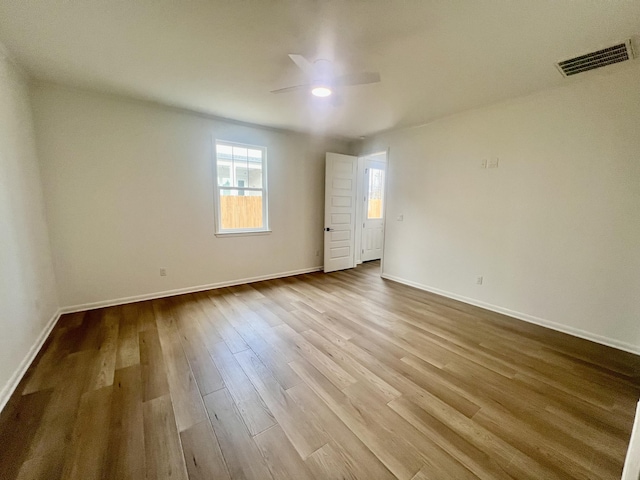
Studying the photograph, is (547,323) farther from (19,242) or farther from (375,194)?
(19,242)

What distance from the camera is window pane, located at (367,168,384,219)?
20.2 ft

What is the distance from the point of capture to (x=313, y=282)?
14.7 ft

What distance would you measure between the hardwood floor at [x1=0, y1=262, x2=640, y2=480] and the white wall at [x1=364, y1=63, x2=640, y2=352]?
1.55 feet

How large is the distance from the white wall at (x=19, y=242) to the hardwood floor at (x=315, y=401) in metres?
0.20

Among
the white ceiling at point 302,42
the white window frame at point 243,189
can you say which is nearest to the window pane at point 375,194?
the white window frame at point 243,189

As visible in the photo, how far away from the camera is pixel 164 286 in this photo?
3637 mm

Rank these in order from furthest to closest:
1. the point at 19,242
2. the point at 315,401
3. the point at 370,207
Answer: the point at 370,207, the point at 19,242, the point at 315,401

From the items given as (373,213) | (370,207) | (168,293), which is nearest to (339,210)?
(370,207)

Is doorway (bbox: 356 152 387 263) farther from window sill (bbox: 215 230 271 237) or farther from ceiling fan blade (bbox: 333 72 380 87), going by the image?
ceiling fan blade (bbox: 333 72 380 87)

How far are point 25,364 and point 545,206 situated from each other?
17.2ft

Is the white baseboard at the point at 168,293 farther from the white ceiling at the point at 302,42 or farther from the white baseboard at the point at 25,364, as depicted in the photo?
the white ceiling at the point at 302,42

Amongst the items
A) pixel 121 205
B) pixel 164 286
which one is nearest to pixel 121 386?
pixel 164 286

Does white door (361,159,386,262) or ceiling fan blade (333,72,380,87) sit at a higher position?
ceiling fan blade (333,72,380,87)

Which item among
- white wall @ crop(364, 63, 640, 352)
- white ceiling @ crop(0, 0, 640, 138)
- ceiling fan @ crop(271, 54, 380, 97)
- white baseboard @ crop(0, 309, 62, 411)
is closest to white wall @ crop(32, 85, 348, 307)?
white ceiling @ crop(0, 0, 640, 138)
